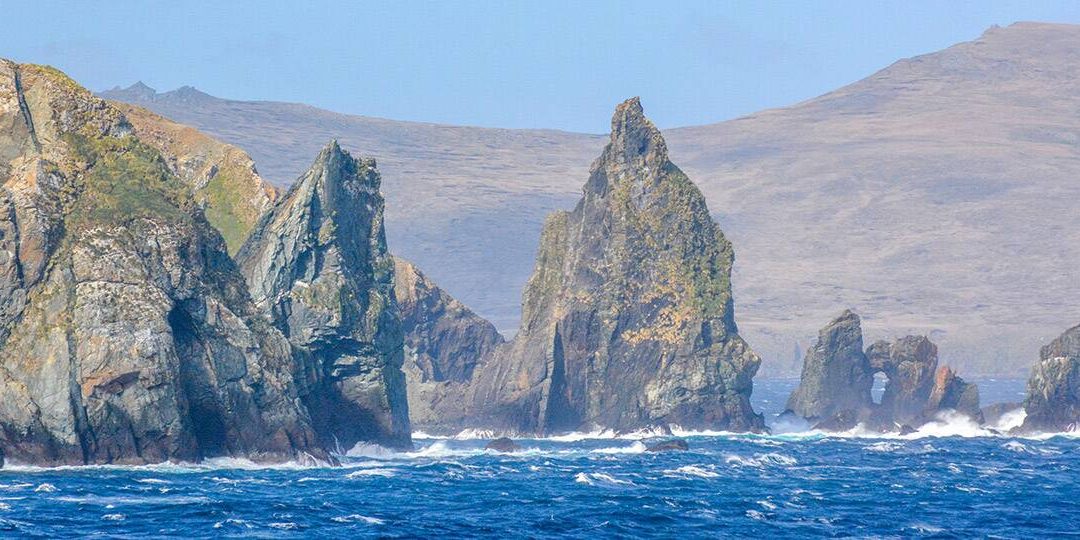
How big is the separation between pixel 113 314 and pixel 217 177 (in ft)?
178

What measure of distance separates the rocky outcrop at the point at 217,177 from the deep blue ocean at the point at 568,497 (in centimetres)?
3298

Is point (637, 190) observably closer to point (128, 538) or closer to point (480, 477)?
point (480, 477)

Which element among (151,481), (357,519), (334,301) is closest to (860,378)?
(334,301)

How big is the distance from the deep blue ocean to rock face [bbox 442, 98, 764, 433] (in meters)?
28.1

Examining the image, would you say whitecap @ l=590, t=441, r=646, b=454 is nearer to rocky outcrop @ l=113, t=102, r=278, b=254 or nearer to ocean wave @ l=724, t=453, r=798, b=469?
ocean wave @ l=724, t=453, r=798, b=469

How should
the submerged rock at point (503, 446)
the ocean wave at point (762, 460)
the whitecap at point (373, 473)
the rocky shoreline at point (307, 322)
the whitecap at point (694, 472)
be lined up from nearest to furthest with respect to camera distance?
the rocky shoreline at point (307, 322), the whitecap at point (373, 473), the whitecap at point (694, 472), the ocean wave at point (762, 460), the submerged rock at point (503, 446)

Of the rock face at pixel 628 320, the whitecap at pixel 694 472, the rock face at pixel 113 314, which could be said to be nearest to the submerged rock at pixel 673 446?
the whitecap at pixel 694 472

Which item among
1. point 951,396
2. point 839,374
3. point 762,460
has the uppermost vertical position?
point 839,374

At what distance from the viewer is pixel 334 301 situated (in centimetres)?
14250

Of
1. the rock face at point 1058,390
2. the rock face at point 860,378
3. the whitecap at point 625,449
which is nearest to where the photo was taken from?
the whitecap at point 625,449

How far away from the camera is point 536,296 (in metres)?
189

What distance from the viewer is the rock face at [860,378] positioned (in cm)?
19238

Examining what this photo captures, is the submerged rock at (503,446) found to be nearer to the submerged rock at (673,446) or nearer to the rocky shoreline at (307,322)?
the rocky shoreline at (307,322)

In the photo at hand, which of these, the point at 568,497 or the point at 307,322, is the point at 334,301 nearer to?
the point at 307,322
